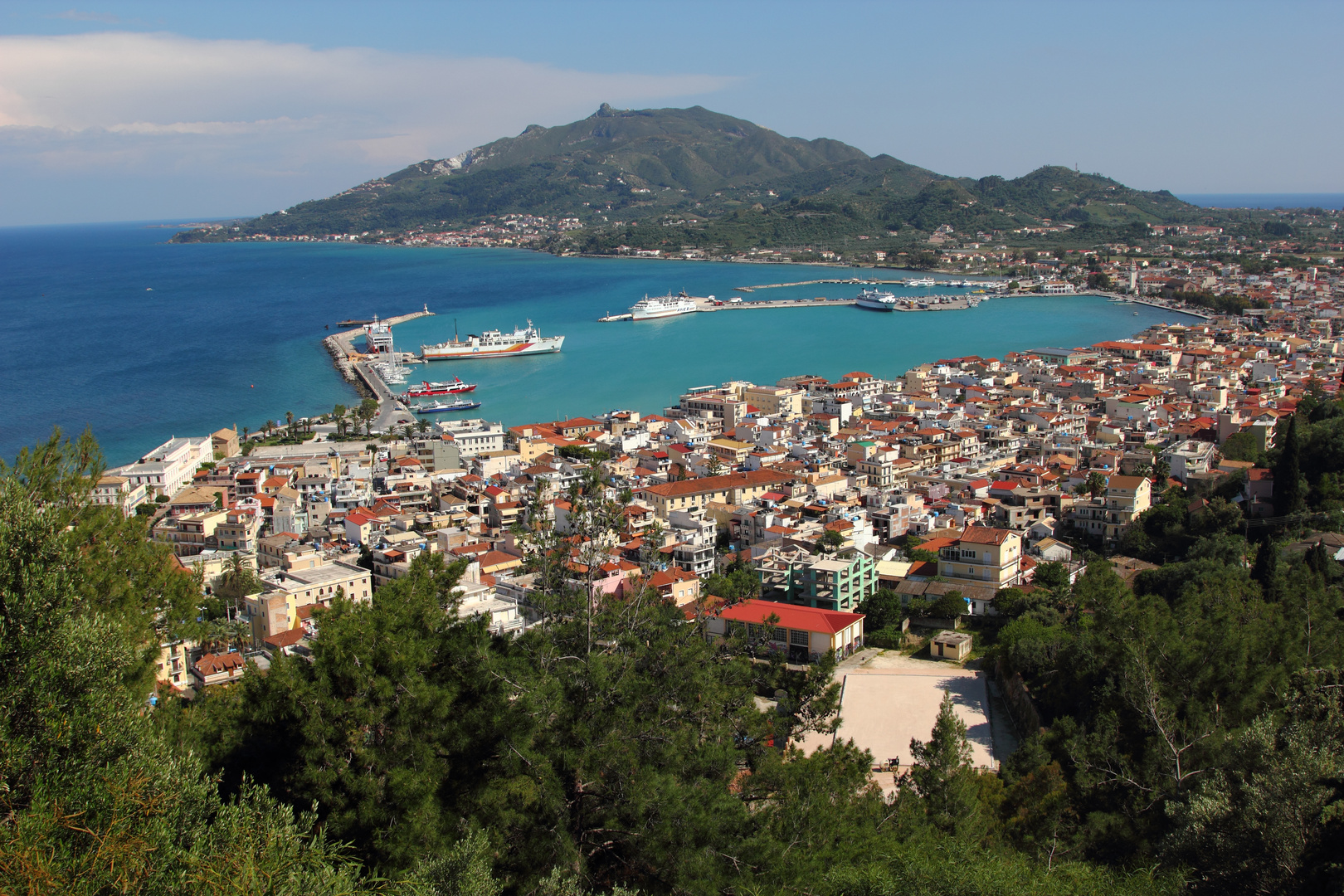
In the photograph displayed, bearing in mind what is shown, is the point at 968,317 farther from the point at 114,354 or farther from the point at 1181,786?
the point at 1181,786

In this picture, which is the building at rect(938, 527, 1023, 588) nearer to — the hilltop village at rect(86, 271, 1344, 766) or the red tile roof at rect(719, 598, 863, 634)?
the hilltop village at rect(86, 271, 1344, 766)

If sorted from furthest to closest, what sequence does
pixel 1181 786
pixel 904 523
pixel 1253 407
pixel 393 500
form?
pixel 1253 407, pixel 393 500, pixel 904 523, pixel 1181 786

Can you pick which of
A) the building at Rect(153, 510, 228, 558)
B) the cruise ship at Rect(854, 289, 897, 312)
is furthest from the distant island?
the building at Rect(153, 510, 228, 558)

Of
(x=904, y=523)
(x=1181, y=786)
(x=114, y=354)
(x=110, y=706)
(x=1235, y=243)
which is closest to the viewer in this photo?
(x=110, y=706)

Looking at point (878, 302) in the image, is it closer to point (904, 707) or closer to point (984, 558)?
point (984, 558)

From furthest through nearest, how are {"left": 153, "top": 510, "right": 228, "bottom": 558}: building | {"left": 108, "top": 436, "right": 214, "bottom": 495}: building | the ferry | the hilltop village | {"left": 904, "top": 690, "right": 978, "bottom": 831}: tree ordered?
the ferry → {"left": 108, "top": 436, "right": 214, "bottom": 495}: building → {"left": 153, "top": 510, "right": 228, "bottom": 558}: building → the hilltop village → {"left": 904, "top": 690, "right": 978, "bottom": 831}: tree

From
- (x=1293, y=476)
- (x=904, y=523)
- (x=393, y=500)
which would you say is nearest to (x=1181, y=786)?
(x=904, y=523)
